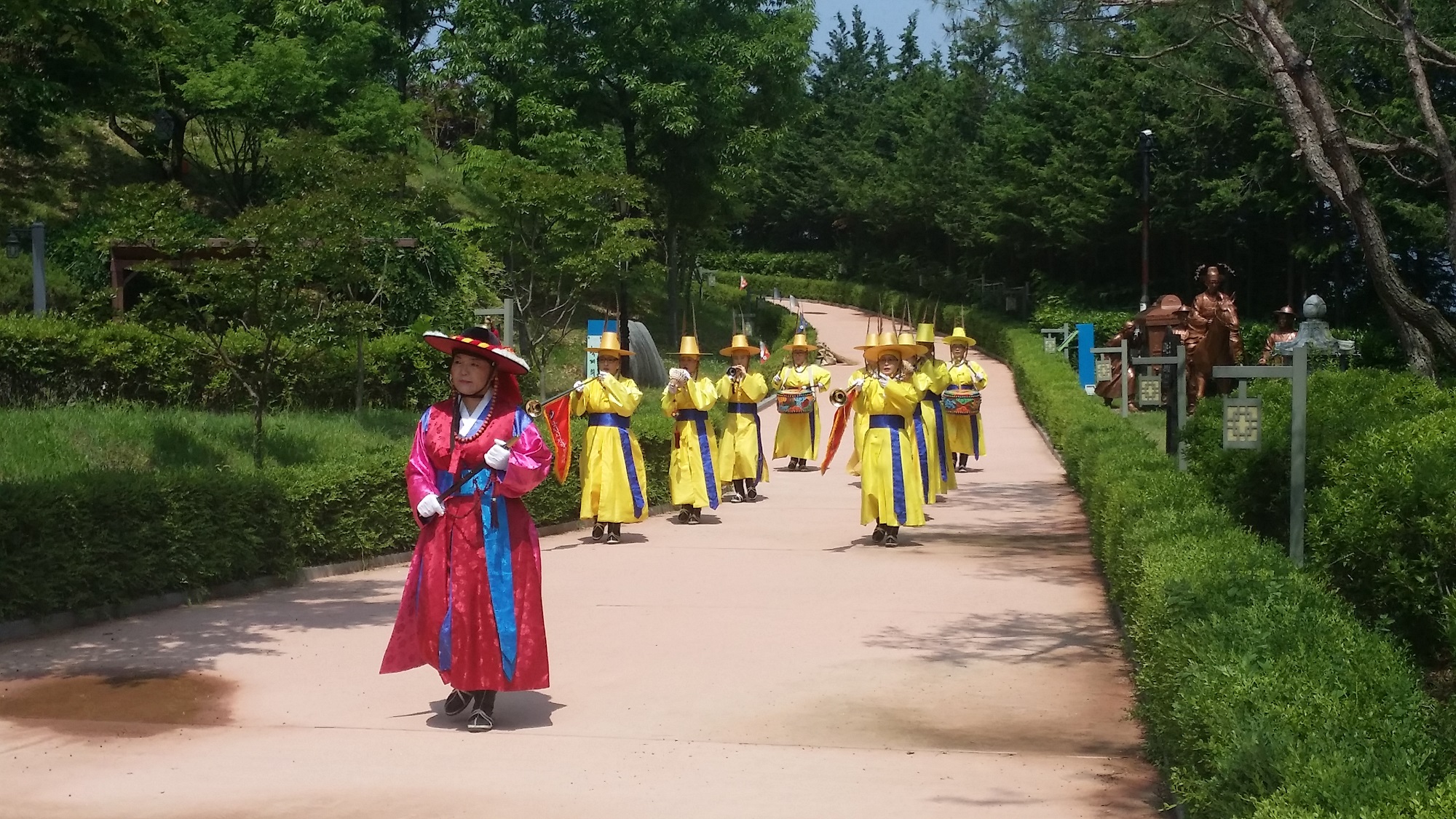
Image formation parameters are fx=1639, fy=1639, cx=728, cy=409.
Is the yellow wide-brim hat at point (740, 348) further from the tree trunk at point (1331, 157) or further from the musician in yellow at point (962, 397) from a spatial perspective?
the tree trunk at point (1331, 157)

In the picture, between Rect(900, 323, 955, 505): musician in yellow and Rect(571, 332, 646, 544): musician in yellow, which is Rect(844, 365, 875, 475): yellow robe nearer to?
Rect(900, 323, 955, 505): musician in yellow

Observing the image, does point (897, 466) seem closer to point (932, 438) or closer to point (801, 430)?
point (932, 438)

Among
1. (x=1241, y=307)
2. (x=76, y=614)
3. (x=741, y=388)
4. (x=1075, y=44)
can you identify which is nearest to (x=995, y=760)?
(x=76, y=614)

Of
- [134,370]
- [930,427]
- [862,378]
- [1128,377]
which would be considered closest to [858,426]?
[930,427]

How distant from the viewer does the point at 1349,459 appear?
306 inches

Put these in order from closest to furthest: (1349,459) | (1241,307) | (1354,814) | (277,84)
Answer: (1354,814) → (1349,459) → (277,84) → (1241,307)

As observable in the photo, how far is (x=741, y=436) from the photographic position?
17.8 meters

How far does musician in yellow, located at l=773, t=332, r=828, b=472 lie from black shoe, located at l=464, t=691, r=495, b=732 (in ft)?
42.4

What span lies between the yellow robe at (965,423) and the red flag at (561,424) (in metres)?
7.45

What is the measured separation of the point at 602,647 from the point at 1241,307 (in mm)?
40119

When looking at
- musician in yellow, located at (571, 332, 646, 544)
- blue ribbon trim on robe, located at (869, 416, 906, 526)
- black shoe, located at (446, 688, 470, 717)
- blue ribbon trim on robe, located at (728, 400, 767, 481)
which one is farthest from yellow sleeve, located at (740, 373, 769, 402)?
black shoe, located at (446, 688, 470, 717)

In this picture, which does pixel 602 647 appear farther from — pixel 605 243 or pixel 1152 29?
pixel 605 243

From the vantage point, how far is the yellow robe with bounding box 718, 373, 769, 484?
1769 cm

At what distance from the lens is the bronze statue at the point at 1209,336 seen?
1819 cm
